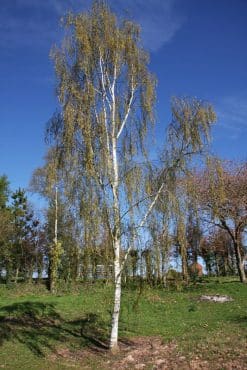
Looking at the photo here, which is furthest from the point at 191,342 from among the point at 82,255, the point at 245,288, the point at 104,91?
the point at 245,288

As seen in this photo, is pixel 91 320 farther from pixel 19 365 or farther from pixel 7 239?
pixel 7 239

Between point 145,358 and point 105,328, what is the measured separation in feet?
13.5

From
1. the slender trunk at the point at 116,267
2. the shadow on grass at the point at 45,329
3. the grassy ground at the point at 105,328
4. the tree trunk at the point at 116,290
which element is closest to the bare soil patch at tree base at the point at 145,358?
the grassy ground at the point at 105,328

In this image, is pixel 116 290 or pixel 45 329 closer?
pixel 116 290

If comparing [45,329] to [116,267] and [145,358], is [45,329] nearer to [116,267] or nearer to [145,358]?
[116,267]

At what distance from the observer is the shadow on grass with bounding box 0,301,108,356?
1251 centimetres

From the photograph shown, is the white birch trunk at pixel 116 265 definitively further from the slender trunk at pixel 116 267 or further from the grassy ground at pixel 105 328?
the grassy ground at pixel 105 328

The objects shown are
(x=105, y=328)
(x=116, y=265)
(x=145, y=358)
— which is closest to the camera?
(x=145, y=358)

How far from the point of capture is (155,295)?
20750mm

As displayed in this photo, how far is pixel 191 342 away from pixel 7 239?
22.7 m

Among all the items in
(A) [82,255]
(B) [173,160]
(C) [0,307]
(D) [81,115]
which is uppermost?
(D) [81,115]

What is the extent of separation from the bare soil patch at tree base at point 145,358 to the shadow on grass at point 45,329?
0.69 meters

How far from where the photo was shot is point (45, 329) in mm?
14242

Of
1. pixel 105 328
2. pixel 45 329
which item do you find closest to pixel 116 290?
pixel 105 328
